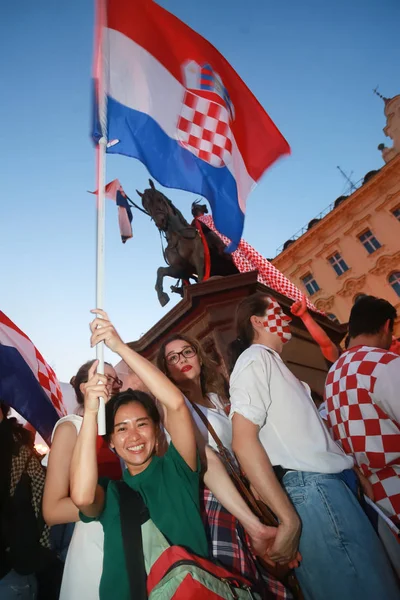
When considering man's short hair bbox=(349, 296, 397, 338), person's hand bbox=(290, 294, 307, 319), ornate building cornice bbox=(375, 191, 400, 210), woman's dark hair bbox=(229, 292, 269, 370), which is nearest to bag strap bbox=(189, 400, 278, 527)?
woman's dark hair bbox=(229, 292, 269, 370)

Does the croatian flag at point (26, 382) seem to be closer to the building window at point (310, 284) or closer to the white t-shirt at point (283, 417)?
the white t-shirt at point (283, 417)

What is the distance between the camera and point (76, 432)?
1588mm

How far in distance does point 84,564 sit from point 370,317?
1.97 metres

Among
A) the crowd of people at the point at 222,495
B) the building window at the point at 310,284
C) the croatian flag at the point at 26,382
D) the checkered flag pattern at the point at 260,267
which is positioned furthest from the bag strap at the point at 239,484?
the building window at the point at 310,284

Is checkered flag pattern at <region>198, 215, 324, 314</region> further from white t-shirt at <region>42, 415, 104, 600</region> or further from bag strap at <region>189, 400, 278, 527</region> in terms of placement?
white t-shirt at <region>42, 415, 104, 600</region>

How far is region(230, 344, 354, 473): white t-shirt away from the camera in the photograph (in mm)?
1396

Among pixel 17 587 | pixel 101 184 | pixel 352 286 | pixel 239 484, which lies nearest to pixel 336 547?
pixel 239 484

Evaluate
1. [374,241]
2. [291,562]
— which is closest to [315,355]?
[291,562]

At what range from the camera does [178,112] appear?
9.57 feet

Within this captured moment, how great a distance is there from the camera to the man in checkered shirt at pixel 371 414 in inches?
62.7

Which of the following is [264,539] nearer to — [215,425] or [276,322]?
[215,425]

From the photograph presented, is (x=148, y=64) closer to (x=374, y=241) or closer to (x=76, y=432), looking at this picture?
(x=76, y=432)

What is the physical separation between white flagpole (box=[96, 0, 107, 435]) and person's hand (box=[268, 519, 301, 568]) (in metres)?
0.77

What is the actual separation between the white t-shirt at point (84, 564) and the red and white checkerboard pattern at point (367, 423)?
1262 mm
